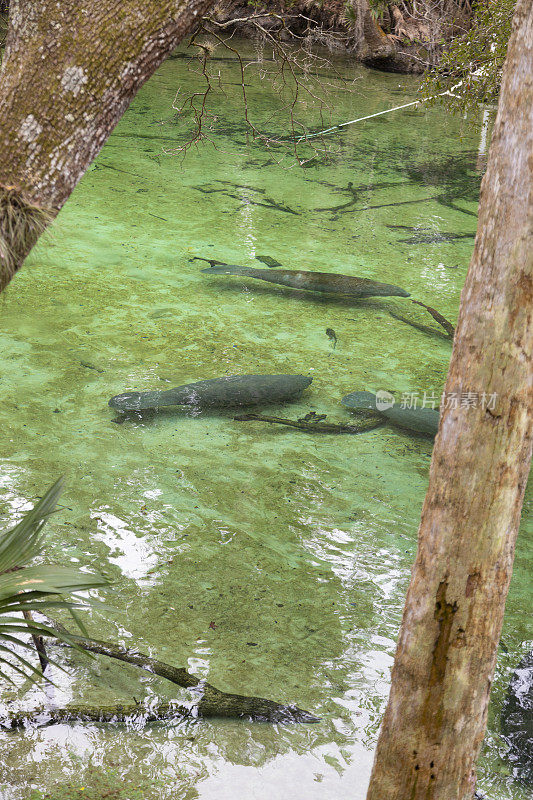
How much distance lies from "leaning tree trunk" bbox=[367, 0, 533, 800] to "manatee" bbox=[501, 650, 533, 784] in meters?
0.87

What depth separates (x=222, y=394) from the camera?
16.3 feet

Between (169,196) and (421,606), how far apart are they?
7.55 metres

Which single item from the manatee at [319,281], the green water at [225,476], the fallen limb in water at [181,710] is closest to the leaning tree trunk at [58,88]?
the green water at [225,476]

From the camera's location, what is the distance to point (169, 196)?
8.88m

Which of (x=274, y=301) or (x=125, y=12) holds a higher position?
(x=125, y=12)

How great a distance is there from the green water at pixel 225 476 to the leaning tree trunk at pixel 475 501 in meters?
0.76

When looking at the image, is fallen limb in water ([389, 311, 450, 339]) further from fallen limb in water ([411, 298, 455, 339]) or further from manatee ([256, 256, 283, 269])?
manatee ([256, 256, 283, 269])

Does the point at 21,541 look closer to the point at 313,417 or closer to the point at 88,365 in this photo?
the point at 313,417

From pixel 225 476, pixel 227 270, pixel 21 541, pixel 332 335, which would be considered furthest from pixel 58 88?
pixel 227 270

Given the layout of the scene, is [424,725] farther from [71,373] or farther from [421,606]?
[71,373]

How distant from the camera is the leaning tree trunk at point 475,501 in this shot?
183cm

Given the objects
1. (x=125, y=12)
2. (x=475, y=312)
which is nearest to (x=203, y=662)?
(x=475, y=312)

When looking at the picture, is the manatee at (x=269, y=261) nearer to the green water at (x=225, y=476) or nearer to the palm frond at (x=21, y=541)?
the green water at (x=225, y=476)

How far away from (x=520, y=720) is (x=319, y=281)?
437 cm
